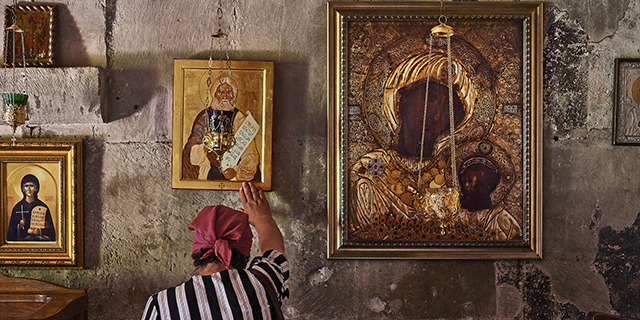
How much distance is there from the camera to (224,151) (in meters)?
2.46

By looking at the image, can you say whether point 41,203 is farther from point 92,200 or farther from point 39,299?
point 39,299

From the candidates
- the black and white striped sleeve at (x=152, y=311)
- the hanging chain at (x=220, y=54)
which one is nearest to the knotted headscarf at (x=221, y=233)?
the black and white striped sleeve at (x=152, y=311)

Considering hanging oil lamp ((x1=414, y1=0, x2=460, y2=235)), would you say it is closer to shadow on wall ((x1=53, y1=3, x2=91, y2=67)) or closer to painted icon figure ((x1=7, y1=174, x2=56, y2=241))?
shadow on wall ((x1=53, y1=3, x2=91, y2=67))

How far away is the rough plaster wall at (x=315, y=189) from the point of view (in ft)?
8.27

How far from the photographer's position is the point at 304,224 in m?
2.53

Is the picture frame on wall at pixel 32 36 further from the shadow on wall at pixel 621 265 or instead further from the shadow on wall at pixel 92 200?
the shadow on wall at pixel 621 265

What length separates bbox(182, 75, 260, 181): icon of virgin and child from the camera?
2.47 m

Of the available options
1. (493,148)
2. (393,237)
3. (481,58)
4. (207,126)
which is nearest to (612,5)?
(481,58)

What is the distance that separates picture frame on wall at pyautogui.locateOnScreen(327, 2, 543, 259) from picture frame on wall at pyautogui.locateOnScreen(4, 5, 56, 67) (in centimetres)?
172

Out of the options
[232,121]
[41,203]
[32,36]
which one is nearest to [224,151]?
[232,121]

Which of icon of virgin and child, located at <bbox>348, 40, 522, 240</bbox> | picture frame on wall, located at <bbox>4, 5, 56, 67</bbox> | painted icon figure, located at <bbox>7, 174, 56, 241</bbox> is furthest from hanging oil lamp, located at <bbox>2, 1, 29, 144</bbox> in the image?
icon of virgin and child, located at <bbox>348, 40, 522, 240</bbox>

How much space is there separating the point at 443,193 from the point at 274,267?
1.00 metres

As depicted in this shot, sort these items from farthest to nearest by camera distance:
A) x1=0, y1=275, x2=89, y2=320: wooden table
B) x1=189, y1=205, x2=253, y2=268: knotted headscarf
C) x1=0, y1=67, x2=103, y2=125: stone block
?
x1=0, y1=67, x2=103, y2=125: stone block
x1=0, y1=275, x2=89, y2=320: wooden table
x1=189, y1=205, x2=253, y2=268: knotted headscarf

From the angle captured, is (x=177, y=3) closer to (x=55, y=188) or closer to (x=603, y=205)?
(x=55, y=188)
